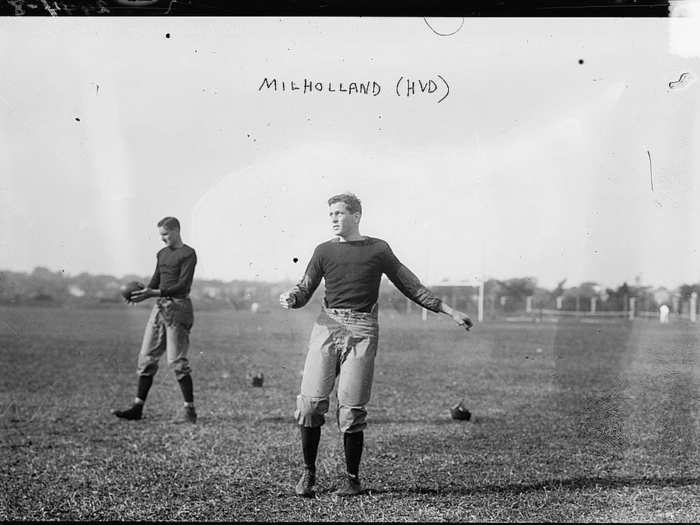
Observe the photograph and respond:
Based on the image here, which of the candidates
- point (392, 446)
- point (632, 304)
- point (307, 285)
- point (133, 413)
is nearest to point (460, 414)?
point (392, 446)

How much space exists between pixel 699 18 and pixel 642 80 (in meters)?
0.60

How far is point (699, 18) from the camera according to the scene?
5301 millimetres

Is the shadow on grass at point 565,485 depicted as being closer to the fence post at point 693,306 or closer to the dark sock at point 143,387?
the fence post at point 693,306

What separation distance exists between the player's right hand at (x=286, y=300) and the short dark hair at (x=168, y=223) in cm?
191

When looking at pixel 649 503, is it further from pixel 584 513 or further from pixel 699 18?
pixel 699 18

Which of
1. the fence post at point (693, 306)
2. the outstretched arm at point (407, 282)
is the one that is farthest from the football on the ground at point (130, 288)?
the fence post at point (693, 306)

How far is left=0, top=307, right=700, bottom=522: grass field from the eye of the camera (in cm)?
512

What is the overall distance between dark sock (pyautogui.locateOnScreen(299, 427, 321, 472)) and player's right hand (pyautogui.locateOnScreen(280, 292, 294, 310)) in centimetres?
84

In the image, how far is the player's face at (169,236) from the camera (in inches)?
272

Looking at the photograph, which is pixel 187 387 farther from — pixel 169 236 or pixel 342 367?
pixel 342 367

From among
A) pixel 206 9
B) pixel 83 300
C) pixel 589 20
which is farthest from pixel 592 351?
pixel 206 9

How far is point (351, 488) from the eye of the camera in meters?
5.37

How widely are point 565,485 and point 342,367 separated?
1.73 metres

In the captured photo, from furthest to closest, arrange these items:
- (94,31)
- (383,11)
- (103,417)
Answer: (103,417) < (94,31) < (383,11)
